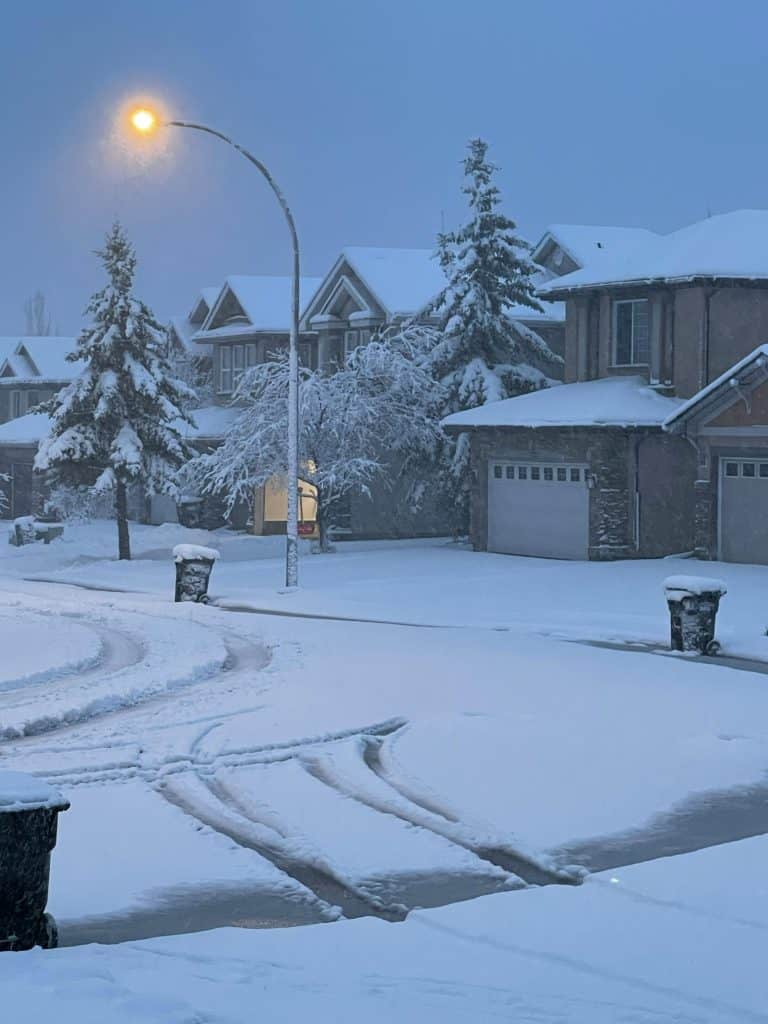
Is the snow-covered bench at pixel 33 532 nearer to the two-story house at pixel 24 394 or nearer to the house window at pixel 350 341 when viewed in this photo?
the two-story house at pixel 24 394

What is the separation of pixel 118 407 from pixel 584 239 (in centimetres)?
1574

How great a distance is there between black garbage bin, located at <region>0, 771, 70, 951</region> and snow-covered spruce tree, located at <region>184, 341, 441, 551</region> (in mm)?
30988

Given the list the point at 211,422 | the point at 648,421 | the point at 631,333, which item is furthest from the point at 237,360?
the point at 648,421

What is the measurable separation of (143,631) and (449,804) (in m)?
12.5

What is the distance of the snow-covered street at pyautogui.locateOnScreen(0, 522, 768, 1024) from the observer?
23.3 ft

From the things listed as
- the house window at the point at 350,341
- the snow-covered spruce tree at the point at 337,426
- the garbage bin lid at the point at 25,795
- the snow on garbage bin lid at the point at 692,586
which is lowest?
the garbage bin lid at the point at 25,795

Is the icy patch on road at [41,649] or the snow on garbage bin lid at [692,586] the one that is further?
the snow on garbage bin lid at [692,586]

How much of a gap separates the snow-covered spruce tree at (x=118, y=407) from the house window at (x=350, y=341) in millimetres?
7280

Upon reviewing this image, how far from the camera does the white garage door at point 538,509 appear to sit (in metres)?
34.8

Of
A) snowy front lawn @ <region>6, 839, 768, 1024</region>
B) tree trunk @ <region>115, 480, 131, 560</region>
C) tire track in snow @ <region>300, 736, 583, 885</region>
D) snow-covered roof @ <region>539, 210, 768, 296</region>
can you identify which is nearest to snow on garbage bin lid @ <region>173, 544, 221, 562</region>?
tree trunk @ <region>115, 480, 131, 560</region>

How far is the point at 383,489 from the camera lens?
146 feet

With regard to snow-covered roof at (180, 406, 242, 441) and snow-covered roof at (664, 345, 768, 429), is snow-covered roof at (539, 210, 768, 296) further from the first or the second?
snow-covered roof at (180, 406, 242, 441)

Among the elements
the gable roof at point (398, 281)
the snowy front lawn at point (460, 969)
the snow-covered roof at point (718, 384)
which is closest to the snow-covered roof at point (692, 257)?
the snow-covered roof at point (718, 384)

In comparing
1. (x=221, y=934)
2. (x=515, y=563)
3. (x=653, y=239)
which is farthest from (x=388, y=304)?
(x=221, y=934)
